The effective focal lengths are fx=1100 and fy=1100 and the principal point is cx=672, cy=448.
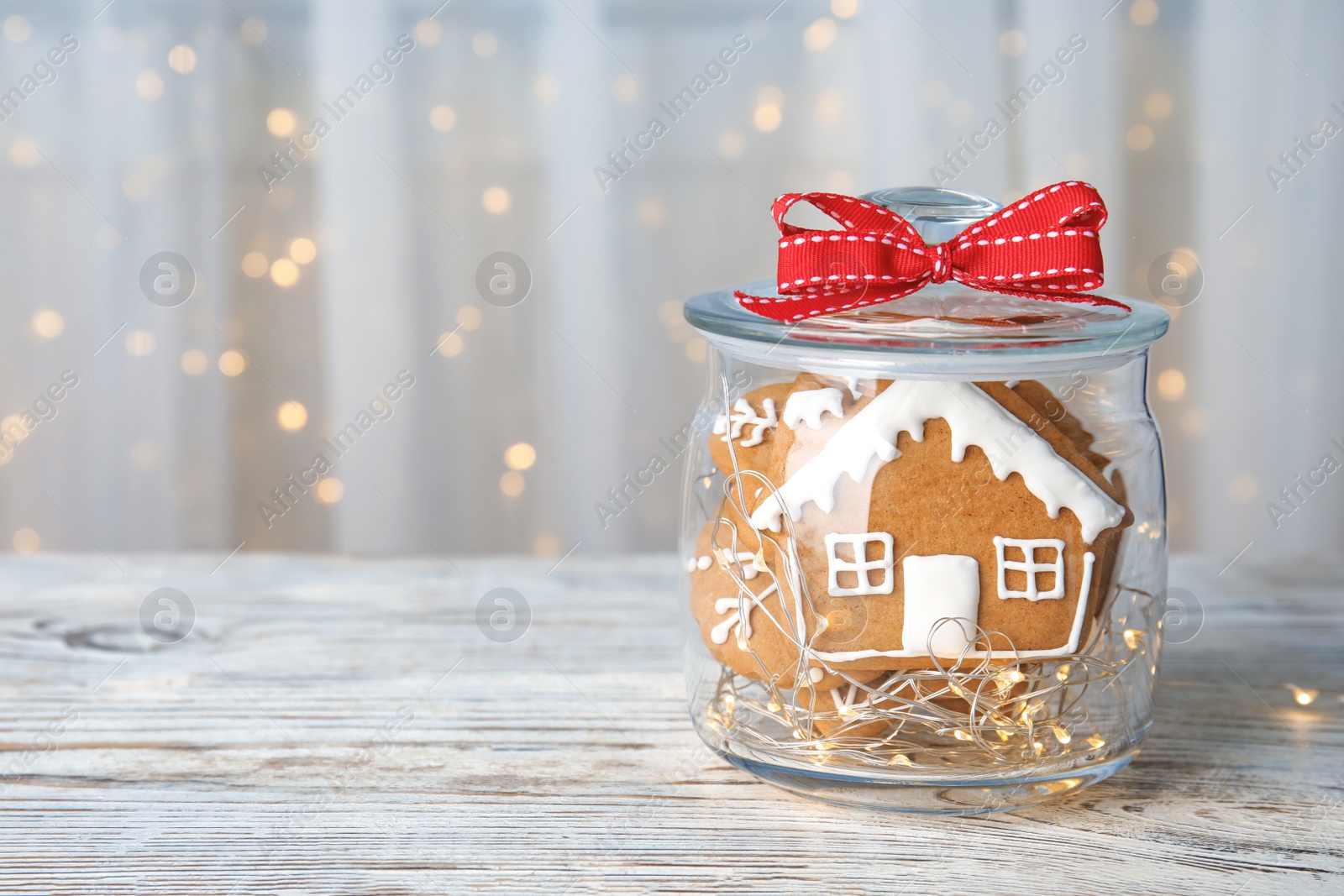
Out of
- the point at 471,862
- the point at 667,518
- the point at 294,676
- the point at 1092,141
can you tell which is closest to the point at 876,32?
the point at 1092,141

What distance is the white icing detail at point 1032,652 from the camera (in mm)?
590

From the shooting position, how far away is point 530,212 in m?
1.77

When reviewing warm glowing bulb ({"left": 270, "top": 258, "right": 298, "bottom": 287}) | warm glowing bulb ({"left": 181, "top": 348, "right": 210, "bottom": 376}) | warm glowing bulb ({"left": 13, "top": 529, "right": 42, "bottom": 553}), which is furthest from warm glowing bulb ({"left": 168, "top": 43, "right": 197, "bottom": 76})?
warm glowing bulb ({"left": 13, "top": 529, "right": 42, "bottom": 553})

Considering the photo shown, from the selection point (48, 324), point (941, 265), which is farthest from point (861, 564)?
point (48, 324)

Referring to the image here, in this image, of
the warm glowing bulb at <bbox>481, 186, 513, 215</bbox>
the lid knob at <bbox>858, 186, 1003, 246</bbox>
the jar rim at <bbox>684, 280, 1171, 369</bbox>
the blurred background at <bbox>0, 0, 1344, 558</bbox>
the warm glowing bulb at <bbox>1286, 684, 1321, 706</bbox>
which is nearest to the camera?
the jar rim at <bbox>684, 280, 1171, 369</bbox>

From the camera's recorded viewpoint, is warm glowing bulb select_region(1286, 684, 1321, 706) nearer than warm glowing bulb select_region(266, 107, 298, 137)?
Yes

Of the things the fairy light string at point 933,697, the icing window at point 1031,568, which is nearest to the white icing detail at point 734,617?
the fairy light string at point 933,697

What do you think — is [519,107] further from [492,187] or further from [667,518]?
[667,518]

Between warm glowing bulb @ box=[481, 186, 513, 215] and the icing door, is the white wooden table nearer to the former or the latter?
the icing door

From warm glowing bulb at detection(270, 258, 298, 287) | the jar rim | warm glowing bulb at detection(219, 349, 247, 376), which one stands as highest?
warm glowing bulb at detection(270, 258, 298, 287)

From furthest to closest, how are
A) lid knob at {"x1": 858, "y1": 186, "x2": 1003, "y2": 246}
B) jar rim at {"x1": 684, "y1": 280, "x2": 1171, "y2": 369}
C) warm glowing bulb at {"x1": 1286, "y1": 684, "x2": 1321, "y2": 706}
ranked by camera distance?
1. warm glowing bulb at {"x1": 1286, "y1": 684, "x2": 1321, "y2": 706}
2. lid knob at {"x1": 858, "y1": 186, "x2": 1003, "y2": 246}
3. jar rim at {"x1": 684, "y1": 280, "x2": 1171, "y2": 369}

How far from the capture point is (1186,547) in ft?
6.16

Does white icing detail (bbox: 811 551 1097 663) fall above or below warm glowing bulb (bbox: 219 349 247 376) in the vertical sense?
below

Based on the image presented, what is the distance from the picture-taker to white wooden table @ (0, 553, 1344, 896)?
0.58 metres
